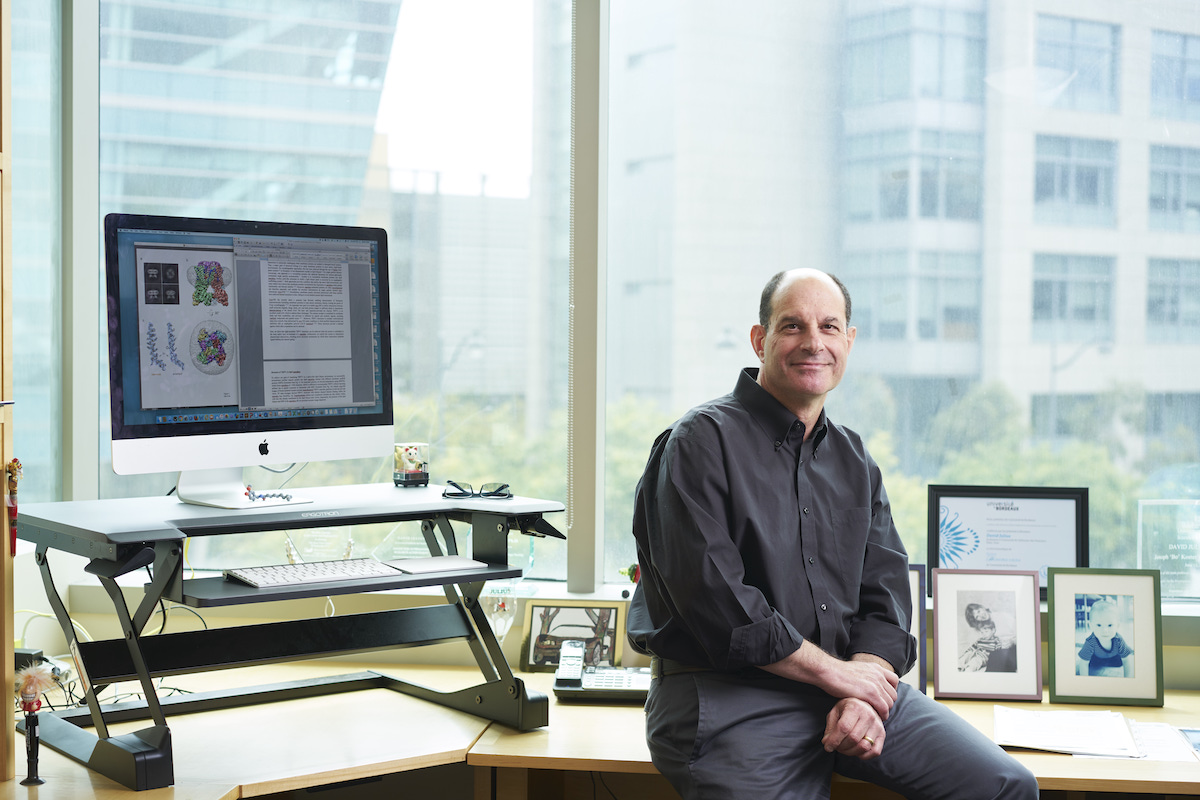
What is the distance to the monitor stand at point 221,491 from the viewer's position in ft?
6.52

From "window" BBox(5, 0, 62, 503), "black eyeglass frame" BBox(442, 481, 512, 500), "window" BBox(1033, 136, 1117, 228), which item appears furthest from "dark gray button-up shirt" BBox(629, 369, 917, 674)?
"window" BBox(5, 0, 62, 503)

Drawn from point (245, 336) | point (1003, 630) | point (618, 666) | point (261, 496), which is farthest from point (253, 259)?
point (1003, 630)

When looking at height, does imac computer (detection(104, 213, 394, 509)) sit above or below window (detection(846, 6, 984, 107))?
below

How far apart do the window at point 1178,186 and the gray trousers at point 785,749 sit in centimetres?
142

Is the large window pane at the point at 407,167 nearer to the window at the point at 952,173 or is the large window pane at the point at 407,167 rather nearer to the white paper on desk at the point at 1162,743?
the window at the point at 952,173

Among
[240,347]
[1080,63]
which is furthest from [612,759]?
[1080,63]

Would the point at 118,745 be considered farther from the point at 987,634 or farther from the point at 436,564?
the point at 987,634

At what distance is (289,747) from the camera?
188 cm

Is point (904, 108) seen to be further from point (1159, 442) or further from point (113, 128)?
point (113, 128)

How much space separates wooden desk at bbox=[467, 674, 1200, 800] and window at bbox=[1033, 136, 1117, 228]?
118 centimetres

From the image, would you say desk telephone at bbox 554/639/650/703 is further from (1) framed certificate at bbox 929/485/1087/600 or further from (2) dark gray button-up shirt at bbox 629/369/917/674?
(1) framed certificate at bbox 929/485/1087/600

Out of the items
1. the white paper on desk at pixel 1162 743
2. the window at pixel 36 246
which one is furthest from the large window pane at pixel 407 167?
the white paper on desk at pixel 1162 743

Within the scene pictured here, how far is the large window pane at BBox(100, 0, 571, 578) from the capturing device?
268 centimetres

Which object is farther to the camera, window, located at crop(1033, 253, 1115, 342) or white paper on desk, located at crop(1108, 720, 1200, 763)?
window, located at crop(1033, 253, 1115, 342)
